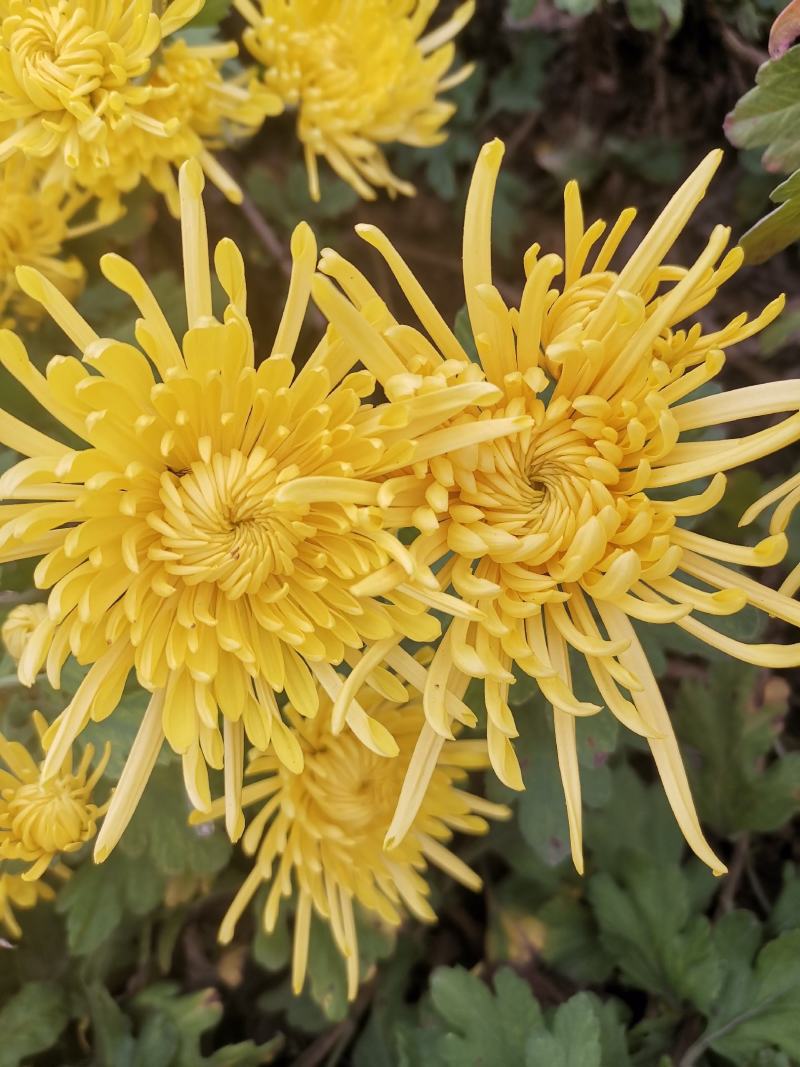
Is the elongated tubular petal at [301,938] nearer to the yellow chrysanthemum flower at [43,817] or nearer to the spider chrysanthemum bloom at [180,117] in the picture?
the yellow chrysanthemum flower at [43,817]

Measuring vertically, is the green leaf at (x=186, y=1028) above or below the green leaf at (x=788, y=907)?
above

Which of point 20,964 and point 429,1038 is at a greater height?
point 20,964

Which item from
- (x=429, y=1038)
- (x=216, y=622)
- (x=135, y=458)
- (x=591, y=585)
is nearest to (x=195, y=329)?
(x=135, y=458)

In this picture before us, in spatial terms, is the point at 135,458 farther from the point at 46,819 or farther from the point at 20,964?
the point at 20,964

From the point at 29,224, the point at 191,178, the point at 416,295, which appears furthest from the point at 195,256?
the point at 29,224

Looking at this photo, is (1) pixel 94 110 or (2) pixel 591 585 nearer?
(2) pixel 591 585

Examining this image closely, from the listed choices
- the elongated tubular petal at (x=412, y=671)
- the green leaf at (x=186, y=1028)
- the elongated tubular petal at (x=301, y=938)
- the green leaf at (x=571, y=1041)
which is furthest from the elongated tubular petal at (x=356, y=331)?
the green leaf at (x=186, y=1028)

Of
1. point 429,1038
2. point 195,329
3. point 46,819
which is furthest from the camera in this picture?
point 429,1038

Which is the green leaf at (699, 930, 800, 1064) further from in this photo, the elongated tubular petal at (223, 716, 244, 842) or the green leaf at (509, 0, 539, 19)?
the green leaf at (509, 0, 539, 19)
